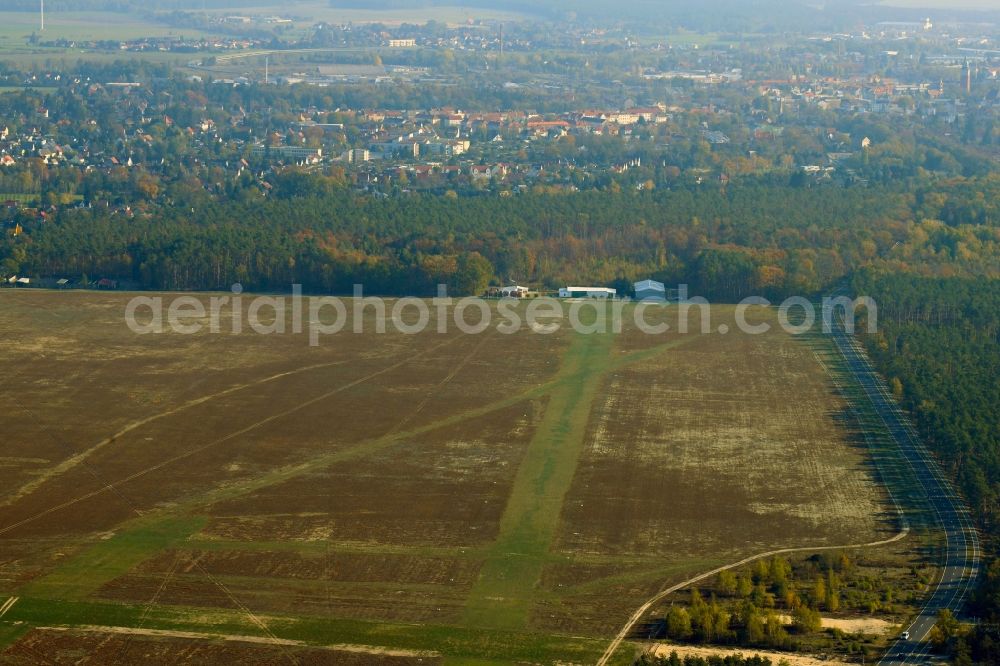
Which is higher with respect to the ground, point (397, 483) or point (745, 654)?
point (397, 483)

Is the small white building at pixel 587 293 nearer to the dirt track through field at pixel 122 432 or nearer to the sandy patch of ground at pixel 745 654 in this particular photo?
the dirt track through field at pixel 122 432

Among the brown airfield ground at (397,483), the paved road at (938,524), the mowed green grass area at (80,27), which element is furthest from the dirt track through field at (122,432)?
the mowed green grass area at (80,27)

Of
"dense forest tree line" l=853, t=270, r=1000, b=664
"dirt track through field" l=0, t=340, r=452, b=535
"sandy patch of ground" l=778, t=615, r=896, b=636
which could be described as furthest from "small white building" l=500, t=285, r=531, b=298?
"sandy patch of ground" l=778, t=615, r=896, b=636

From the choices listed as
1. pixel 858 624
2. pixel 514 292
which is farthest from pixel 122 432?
pixel 514 292

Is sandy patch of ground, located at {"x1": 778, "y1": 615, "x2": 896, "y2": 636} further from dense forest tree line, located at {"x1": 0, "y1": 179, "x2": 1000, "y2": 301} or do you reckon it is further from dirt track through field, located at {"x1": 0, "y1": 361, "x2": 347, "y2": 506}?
dense forest tree line, located at {"x1": 0, "y1": 179, "x2": 1000, "y2": 301}

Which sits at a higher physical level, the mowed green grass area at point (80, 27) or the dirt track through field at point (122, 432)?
the mowed green grass area at point (80, 27)

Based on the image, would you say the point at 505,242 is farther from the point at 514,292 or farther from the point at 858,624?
the point at 858,624

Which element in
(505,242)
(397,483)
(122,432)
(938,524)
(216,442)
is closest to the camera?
(938,524)
